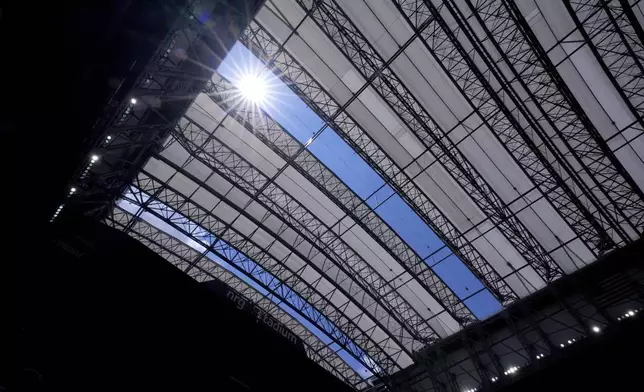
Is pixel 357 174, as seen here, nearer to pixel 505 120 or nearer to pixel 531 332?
pixel 505 120

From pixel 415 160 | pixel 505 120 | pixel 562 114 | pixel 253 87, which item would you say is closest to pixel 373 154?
pixel 415 160

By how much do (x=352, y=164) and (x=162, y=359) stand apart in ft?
45.4

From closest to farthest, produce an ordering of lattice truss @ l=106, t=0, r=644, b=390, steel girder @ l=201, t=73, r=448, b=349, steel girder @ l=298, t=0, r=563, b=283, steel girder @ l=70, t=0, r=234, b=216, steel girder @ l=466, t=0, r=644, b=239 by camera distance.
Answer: steel girder @ l=70, t=0, r=234, b=216 → steel girder @ l=466, t=0, r=644, b=239 → lattice truss @ l=106, t=0, r=644, b=390 → steel girder @ l=298, t=0, r=563, b=283 → steel girder @ l=201, t=73, r=448, b=349

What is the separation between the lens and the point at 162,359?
12289 millimetres

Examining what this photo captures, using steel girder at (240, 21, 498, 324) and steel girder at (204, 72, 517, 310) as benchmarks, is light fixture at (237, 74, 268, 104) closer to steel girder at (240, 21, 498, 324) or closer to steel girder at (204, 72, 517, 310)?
steel girder at (204, 72, 517, 310)

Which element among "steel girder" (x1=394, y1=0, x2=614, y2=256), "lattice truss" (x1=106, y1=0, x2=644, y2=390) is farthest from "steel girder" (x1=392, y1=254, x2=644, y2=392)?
"steel girder" (x1=394, y1=0, x2=614, y2=256)

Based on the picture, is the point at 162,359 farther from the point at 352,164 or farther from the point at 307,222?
the point at 352,164

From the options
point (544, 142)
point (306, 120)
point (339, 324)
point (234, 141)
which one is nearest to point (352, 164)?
point (306, 120)

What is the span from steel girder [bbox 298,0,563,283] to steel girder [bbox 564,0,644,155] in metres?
7.12

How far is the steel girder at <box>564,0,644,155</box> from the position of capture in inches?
610

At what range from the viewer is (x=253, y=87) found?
18672 mm

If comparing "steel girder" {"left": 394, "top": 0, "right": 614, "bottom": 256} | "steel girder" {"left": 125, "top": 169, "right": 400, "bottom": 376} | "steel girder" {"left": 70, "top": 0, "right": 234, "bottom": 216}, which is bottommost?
"steel girder" {"left": 70, "top": 0, "right": 234, "bottom": 216}

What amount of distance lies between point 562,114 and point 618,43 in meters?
3.61

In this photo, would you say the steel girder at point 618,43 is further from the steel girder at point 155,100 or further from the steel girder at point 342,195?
the steel girder at point 155,100
